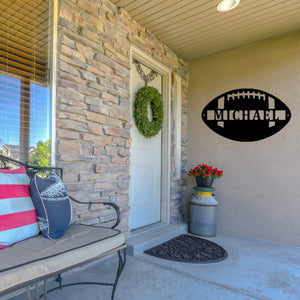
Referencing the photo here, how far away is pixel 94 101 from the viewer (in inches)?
86.8

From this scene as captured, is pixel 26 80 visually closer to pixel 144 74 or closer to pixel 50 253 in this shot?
pixel 50 253

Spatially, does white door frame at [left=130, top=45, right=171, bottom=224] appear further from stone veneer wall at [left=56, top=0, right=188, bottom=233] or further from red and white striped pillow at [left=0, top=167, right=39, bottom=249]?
red and white striped pillow at [left=0, top=167, right=39, bottom=249]

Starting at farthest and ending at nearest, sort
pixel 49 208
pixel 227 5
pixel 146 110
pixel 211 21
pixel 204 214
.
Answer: pixel 204 214 → pixel 146 110 → pixel 211 21 → pixel 227 5 → pixel 49 208

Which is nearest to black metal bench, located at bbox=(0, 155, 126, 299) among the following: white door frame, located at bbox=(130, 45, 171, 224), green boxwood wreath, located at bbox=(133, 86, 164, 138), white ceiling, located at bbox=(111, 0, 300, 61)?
green boxwood wreath, located at bbox=(133, 86, 164, 138)

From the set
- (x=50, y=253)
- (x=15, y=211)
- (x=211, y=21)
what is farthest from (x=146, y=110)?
(x=50, y=253)

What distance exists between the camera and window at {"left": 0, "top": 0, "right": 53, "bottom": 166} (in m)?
1.71

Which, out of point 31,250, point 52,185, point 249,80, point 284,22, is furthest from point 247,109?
point 31,250

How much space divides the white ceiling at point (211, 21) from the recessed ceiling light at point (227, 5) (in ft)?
0.18

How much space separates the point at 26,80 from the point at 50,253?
52.5 inches

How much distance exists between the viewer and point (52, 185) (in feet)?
4.92

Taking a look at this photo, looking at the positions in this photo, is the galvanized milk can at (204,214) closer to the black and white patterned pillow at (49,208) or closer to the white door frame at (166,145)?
the white door frame at (166,145)

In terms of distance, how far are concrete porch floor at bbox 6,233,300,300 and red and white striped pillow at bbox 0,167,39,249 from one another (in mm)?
629

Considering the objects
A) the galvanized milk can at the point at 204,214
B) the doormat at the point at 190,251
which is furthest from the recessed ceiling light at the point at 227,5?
the doormat at the point at 190,251

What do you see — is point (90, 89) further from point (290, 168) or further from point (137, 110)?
point (290, 168)
